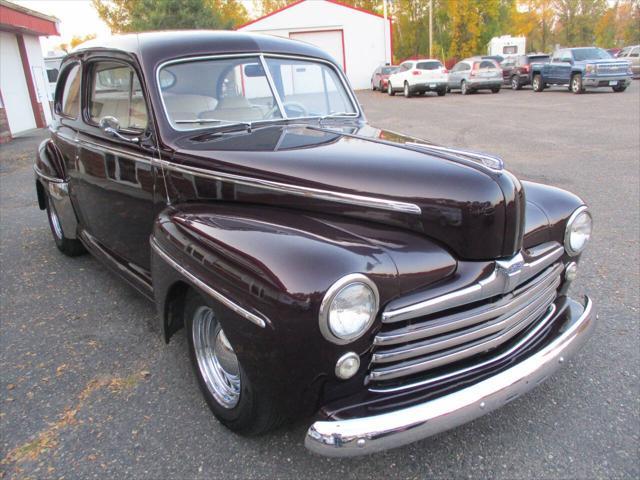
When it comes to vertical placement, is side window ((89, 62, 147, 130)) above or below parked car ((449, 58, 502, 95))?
above

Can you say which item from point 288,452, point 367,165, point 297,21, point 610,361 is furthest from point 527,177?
point 297,21

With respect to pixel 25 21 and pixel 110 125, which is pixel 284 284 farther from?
pixel 25 21

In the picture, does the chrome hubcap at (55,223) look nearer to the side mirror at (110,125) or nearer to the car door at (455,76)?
the side mirror at (110,125)

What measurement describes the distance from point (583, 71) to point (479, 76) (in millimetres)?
4559

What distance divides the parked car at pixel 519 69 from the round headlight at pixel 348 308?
2454 centimetres

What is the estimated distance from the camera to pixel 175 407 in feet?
9.16

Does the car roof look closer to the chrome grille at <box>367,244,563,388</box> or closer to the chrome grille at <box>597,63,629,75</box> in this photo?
the chrome grille at <box>367,244,563,388</box>

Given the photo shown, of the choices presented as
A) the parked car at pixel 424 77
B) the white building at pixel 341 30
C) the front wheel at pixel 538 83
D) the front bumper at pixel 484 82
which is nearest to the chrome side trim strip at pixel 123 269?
the parked car at pixel 424 77

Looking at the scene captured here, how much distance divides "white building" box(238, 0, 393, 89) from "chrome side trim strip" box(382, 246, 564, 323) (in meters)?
29.7

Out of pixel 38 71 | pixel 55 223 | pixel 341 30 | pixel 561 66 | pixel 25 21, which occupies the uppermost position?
pixel 341 30

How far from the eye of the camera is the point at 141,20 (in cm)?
3053

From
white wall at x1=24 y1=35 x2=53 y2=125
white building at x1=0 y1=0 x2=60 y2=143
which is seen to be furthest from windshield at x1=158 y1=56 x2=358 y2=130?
→ white wall at x1=24 y1=35 x2=53 y2=125

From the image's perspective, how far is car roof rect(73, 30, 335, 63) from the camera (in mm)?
3193

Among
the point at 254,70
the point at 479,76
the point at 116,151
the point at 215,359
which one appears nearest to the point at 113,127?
the point at 116,151
